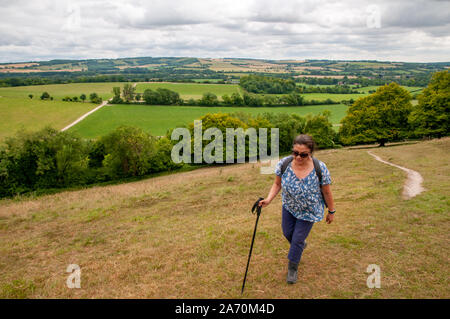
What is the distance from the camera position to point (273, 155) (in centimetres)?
5441

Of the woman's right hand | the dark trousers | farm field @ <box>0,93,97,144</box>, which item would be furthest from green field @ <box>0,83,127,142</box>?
the dark trousers

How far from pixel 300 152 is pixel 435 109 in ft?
134

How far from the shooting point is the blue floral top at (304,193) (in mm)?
5305

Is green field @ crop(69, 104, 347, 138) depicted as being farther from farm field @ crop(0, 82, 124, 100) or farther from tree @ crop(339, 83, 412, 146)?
tree @ crop(339, 83, 412, 146)

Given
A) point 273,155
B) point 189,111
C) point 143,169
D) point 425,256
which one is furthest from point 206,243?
point 189,111

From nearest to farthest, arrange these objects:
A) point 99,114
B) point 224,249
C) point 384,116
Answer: point 224,249
point 384,116
point 99,114

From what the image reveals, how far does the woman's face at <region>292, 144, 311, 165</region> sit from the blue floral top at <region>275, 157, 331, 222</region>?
0.26 m

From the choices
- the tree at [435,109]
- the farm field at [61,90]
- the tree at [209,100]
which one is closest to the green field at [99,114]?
the farm field at [61,90]

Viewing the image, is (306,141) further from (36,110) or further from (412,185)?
(36,110)

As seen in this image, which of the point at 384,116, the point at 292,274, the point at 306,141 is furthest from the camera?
the point at 384,116

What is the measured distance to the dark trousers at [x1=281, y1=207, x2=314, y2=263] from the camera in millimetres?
5598

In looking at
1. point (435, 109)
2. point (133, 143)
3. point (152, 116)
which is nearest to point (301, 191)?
point (133, 143)

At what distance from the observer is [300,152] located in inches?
201
